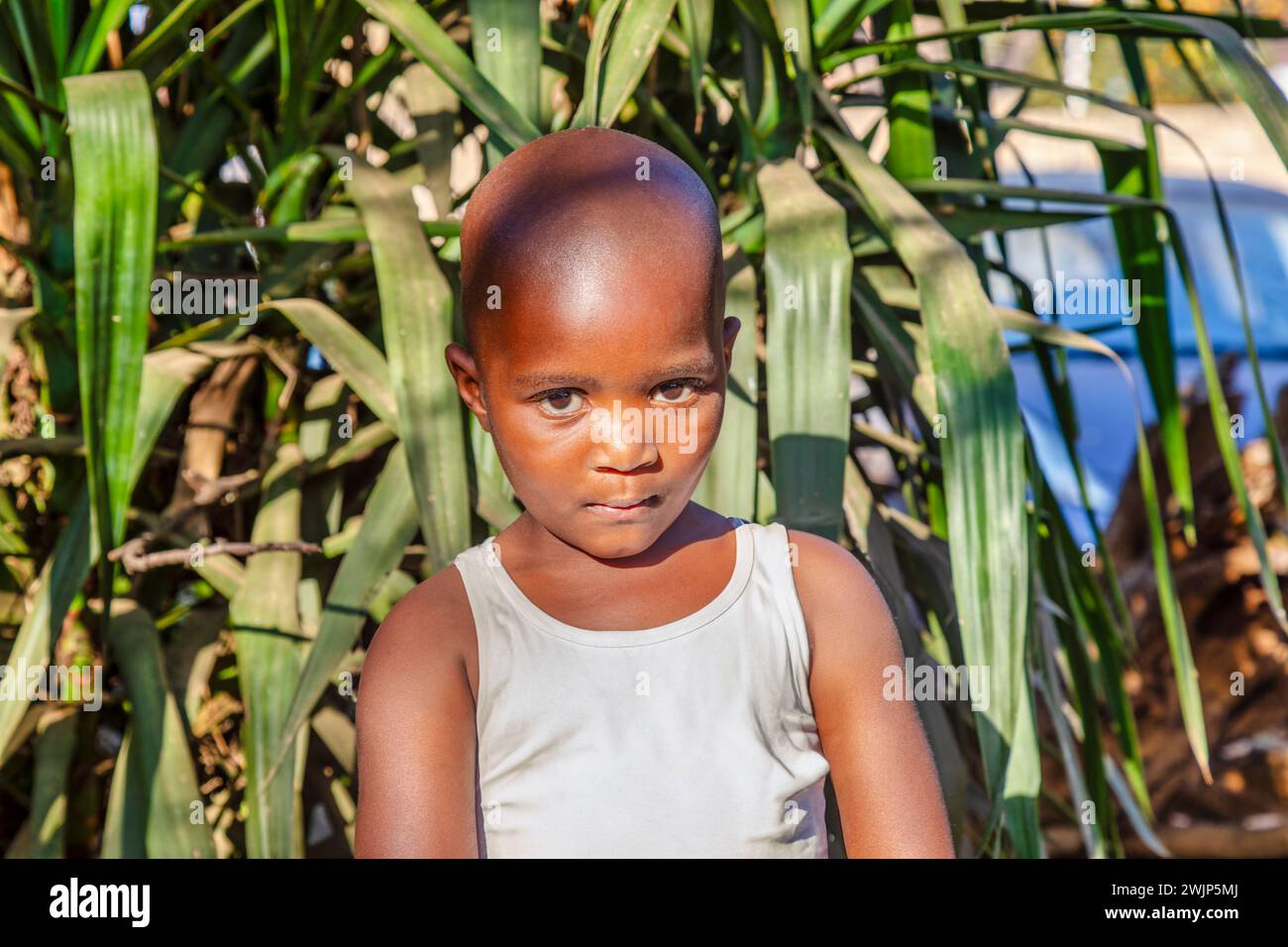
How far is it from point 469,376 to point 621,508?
0.12 meters

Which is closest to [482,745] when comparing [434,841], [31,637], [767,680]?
[434,841]

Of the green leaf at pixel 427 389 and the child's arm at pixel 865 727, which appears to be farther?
the green leaf at pixel 427 389

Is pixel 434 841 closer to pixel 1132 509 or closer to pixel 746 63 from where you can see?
pixel 746 63

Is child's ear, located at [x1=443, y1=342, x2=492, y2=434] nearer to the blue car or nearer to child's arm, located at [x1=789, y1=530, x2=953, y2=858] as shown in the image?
child's arm, located at [x1=789, y1=530, x2=953, y2=858]

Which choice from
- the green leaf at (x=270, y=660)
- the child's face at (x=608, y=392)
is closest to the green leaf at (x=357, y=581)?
the green leaf at (x=270, y=660)

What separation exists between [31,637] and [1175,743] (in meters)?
1.65

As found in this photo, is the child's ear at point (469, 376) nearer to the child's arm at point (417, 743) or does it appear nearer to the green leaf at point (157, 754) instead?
the child's arm at point (417, 743)

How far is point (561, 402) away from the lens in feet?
2.31

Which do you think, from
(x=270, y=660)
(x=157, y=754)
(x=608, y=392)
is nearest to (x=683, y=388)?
(x=608, y=392)

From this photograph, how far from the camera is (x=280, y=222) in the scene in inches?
42.7

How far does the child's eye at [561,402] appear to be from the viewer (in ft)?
2.30

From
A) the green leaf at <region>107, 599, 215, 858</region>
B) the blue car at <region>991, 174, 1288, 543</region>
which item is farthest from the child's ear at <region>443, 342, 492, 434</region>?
the blue car at <region>991, 174, 1288, 543</region>

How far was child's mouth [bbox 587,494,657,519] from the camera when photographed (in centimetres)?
72

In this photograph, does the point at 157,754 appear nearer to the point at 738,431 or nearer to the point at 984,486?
the point at 738,431
